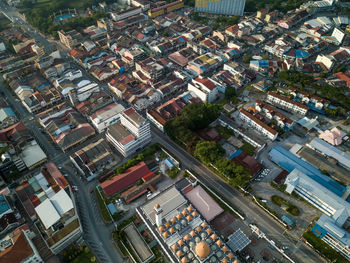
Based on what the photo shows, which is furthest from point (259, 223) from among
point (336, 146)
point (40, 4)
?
point (40, 4)

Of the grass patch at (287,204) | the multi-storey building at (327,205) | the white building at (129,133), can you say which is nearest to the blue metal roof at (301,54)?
the multi-storey building at (327,205)

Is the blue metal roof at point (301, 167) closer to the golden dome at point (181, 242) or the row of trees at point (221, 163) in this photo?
the row of trees at point (221, 163)

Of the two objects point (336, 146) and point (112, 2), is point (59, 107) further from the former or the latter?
point (112, 2)

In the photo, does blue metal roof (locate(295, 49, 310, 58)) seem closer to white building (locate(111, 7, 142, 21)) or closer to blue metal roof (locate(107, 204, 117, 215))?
white building (locate(111, 7, 142, 21))

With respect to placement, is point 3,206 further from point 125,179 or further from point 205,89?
point 205,89

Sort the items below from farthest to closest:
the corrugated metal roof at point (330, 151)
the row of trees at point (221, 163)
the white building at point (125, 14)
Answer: the white building at point (125, 14) → the corrugated metal roof at point (330, 151) → the row of trees at point (221, 163)

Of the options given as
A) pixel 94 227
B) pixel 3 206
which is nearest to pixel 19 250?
pixel 3 206
